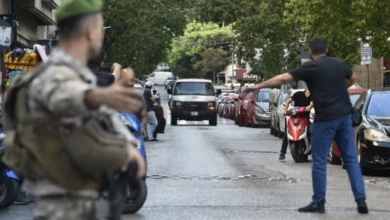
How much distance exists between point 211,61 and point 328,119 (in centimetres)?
10221

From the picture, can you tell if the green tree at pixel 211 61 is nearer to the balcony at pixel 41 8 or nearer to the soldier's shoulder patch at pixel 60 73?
the balcony at pixel 41 8

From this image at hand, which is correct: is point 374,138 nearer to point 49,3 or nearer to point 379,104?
point 379,104

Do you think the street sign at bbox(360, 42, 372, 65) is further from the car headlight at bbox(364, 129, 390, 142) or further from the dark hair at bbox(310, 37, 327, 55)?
the dark hair at bbox(310, 37, 327, 55)

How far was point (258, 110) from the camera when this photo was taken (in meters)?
40.5

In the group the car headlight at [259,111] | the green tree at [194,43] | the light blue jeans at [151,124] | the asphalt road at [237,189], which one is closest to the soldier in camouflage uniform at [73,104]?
the asphalt road at [237,189]

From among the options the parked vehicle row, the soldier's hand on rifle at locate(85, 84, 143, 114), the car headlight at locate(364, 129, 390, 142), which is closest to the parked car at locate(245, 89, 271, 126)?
the parked vehicle row

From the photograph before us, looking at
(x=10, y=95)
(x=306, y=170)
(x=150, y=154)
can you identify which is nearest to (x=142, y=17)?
(x=150, y=154)

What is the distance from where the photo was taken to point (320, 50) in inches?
422

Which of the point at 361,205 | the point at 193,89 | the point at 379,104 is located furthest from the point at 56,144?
the point at 193,89

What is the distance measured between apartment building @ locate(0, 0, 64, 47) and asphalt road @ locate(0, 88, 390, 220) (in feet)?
61.4

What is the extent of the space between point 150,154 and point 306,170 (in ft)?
16.5

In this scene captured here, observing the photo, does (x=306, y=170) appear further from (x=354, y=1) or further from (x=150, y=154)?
(x=354, y=1)

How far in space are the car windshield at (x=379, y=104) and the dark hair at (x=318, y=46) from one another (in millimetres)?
6372

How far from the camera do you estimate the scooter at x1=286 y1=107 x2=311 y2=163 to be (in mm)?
19219
